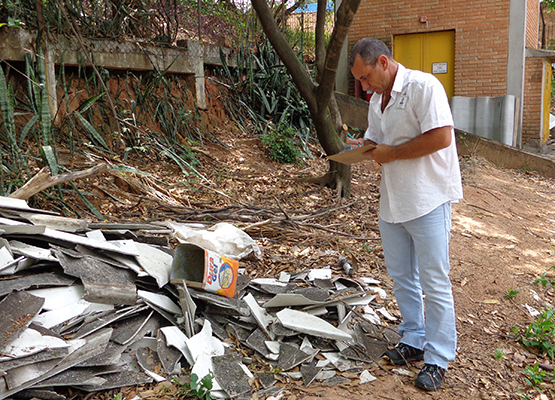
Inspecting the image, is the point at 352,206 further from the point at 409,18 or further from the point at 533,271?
the point at 409,18

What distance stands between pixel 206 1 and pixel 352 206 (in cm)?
614

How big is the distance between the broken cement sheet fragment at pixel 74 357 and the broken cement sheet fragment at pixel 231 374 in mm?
621

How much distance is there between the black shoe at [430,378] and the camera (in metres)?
2.70

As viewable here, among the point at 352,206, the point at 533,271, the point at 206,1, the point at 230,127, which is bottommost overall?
the point at 533,271

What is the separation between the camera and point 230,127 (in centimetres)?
838

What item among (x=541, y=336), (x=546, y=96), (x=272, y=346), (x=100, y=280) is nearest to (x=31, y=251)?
(x=100, y=280)

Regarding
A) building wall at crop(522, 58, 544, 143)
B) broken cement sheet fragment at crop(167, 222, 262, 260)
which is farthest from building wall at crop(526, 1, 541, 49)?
broken cement sheet fragment at crop(167, 222, 262, 260)

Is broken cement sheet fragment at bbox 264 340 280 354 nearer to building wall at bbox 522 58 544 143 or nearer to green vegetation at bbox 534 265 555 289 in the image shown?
green vegetation at bbox 534 265 555 289

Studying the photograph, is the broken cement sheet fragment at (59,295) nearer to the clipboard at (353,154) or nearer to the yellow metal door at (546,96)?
the clipboard at (353,154)

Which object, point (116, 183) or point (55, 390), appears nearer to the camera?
point (55, 390)

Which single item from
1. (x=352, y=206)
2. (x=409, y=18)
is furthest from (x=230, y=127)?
(x=409, y=18)

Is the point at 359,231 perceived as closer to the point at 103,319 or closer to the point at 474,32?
the point at 103,319

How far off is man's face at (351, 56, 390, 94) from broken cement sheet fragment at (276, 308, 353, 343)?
1.49 meters

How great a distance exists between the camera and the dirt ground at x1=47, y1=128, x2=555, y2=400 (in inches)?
115
